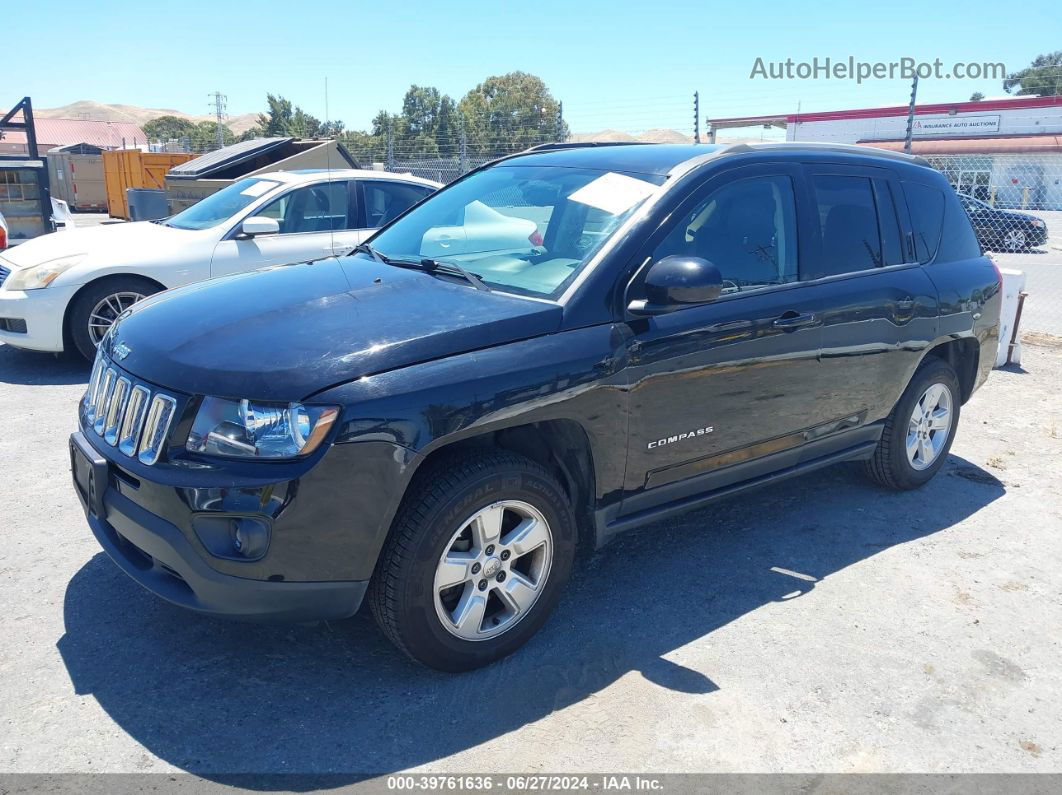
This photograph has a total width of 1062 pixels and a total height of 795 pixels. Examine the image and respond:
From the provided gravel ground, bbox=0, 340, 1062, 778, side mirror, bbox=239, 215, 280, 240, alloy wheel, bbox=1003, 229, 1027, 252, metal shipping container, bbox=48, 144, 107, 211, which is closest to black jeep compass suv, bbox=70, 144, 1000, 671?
gravel ground, bbox=0, 340, 1062, 778

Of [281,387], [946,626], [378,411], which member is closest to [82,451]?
[281,387]

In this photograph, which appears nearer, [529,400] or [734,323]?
[529,400]

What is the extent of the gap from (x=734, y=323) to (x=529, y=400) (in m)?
1.16

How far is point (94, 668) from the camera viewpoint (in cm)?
306

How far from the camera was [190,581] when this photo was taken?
2.71 m

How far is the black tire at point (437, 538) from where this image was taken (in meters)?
2.82

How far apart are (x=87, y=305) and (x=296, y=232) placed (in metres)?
1.81

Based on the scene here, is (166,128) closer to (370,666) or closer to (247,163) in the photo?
(247,163)

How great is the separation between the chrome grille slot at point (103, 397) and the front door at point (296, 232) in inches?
166

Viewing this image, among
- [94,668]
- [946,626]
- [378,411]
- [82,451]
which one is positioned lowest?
[946,626]

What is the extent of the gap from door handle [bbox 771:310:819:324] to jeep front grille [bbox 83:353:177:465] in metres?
2.56

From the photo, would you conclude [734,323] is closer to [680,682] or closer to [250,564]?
[680,682]

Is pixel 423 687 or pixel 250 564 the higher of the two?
pixel 250 564

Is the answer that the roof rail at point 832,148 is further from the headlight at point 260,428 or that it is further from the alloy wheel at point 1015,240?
the alloy wheel at point 1015,240
